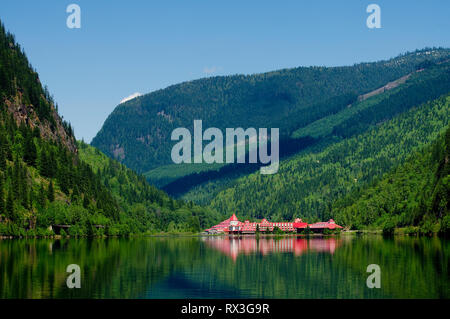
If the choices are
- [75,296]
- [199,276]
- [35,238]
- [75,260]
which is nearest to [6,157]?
Answer: [35,238]

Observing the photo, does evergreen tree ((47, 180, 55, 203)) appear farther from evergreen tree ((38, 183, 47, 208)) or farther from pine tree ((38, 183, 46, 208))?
pine tree ((38, 183, 46, 208))

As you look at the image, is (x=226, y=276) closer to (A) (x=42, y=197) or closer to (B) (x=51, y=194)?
(A) (x=42, y=197)

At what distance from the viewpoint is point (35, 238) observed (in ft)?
589

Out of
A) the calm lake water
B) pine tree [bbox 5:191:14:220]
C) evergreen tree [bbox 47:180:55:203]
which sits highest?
evergreen tree [bbox 47:180:55:203]

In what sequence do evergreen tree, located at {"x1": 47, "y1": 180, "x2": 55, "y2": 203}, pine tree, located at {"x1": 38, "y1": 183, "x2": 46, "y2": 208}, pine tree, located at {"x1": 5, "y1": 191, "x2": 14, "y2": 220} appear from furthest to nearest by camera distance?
evergreen tree, located at {"x1": 47, "y1": 180, "x2": 55, "y2": 203} < pine tree, located at {"x1": 38, "y1": 183, "x2": 46, "y2": 208} < pine tree, located at {"x1": 5, "y1": 191, "x2": 14, "y2": 220}

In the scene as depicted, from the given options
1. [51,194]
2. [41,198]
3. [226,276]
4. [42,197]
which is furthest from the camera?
[51,194]

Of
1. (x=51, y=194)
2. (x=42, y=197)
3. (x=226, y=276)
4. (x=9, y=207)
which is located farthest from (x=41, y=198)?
(x=226, y=276)

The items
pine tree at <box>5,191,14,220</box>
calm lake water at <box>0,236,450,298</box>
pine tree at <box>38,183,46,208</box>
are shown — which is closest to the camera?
calm lake water at <box>0,236,450,298</box>

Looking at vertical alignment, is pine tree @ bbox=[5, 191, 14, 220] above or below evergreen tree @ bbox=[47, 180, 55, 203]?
below

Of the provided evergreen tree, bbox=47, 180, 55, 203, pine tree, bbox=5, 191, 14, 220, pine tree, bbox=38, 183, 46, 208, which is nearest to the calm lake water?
pine tree, bbox=5, 191, 14, 220

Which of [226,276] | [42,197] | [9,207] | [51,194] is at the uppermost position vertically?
[51,194]

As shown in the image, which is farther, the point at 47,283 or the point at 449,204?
the point at 449,204
